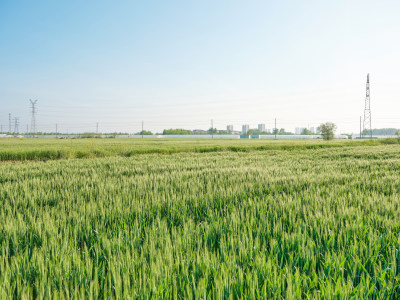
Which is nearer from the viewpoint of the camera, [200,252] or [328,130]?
[200,252]

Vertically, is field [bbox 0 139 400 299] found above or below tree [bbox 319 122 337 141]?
below

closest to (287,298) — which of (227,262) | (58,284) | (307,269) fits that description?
(227,262)

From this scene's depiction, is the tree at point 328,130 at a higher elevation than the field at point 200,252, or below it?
higher

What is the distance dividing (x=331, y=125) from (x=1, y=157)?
50551 mm

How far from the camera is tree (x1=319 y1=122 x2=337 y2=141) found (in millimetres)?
45906

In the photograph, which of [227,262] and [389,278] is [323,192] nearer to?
[389,278]

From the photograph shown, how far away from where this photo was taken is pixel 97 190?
454 centimetres

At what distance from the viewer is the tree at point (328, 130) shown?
45.9 meters

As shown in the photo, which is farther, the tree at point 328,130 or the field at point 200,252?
the tree at point 328,130

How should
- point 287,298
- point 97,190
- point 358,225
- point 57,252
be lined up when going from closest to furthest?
point 287,298 < point 57,252 < point 358,225 < point 97,190

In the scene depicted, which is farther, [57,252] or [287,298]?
[57,252]

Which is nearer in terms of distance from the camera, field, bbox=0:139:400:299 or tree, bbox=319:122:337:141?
field, bbox=0:139:400:299

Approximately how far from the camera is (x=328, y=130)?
→ 46031 mm

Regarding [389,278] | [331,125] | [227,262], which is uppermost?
[331,125]
